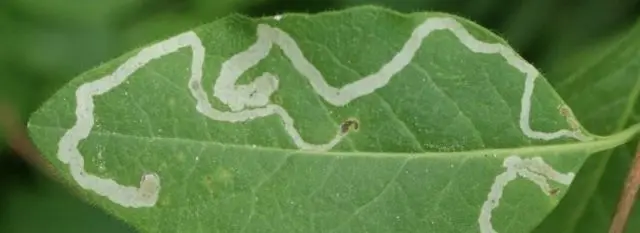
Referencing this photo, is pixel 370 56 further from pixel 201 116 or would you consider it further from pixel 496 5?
pixel 496 5

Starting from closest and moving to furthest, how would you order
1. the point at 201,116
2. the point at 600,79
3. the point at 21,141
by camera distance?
the point at 201,116 → the point at 600,79 → the point at 21,141

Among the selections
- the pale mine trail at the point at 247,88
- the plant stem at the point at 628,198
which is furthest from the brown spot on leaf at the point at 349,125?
the plant stem at the point at 628,198

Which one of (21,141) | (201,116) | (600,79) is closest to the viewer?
(201,116)

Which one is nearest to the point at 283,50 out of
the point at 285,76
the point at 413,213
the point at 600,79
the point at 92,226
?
the point at 285,76

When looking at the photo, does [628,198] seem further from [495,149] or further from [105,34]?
[105,34]

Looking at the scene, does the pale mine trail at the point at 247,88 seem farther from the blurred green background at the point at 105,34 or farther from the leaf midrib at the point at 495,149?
the blurred green background at the point at 105,34

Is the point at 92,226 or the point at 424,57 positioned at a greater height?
the point at 424,57

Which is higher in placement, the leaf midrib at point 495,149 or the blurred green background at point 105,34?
the leaf midrib at point 495,149
